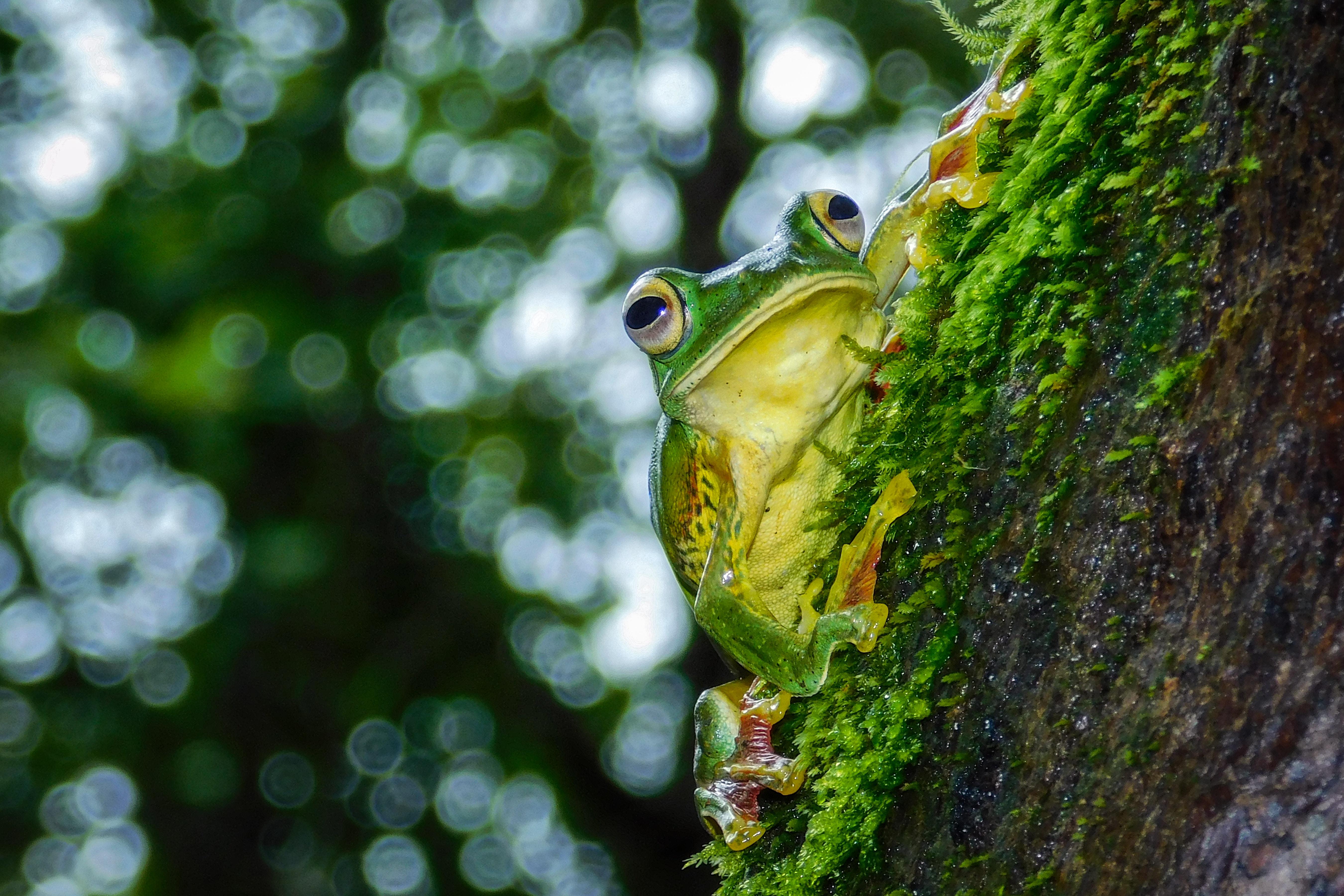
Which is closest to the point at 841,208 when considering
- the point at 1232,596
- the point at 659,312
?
the point at 659,312

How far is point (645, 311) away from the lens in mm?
2414

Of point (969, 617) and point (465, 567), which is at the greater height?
point (969, 617)

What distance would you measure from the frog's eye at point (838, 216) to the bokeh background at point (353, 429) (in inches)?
185

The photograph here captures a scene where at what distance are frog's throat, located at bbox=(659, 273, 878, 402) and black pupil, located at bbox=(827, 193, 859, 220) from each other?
159 mm

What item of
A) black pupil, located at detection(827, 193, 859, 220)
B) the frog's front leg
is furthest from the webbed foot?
black pupil, located at detection(827, 193, 859, 220)

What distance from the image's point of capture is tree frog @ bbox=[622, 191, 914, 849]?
2234mm

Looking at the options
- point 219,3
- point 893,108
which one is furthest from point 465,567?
point 893,108

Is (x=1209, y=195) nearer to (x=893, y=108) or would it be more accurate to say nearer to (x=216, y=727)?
(x=216, y=727)

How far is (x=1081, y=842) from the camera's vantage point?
1.14 metres

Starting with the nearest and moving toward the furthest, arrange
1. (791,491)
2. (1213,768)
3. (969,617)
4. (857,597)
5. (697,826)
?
1. (1213,768)
2. (969,617)
3. (857,597)
4. (791,491)
5. (697,826)

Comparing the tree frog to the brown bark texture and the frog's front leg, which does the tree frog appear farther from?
the brown bark texture

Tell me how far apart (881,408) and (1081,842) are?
0.89 meters

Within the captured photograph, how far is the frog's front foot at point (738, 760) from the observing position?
1.83m

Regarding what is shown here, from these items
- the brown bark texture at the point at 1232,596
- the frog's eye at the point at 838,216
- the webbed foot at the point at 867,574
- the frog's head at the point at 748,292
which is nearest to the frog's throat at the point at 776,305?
the frog's head at the point at 748,292
